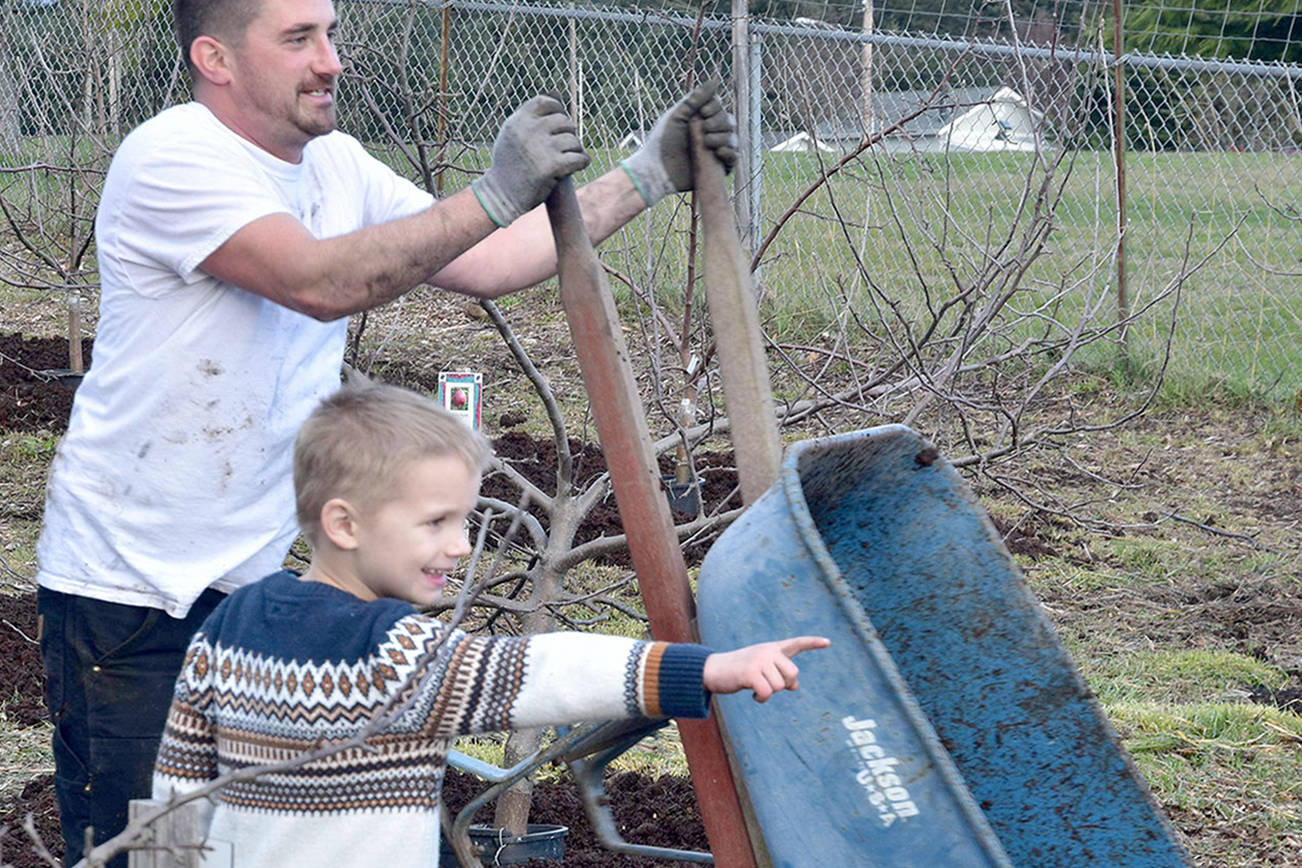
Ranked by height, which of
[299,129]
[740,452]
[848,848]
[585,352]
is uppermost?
[299,129]

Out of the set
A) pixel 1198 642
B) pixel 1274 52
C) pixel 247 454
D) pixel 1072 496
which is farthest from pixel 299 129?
pixel 1274 52

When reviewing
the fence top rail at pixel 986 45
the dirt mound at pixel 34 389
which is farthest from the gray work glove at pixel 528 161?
the dirt mound at pixel 34 389

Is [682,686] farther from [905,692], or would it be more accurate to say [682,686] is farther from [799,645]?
[905,692]

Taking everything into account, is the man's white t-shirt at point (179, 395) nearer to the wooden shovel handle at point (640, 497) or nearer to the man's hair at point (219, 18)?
the man's hair at point (219, 18)

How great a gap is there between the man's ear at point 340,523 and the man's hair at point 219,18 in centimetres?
82

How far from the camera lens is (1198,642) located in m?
4.75

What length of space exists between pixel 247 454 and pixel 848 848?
1044 millimetres

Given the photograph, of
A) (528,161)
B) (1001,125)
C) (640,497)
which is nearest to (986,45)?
(1001,125)

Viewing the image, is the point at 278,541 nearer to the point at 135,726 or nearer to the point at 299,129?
the point at 135,726

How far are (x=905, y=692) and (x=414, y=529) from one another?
60 cm

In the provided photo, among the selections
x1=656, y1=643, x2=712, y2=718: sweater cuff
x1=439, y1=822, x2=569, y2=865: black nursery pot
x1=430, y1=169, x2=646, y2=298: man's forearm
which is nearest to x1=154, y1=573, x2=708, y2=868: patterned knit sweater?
x1=656, y1=643, x2=712, y2=718: sweater cuff

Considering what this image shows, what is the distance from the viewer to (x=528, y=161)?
194 centimetres

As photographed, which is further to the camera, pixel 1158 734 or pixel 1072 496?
pixel 1072 496

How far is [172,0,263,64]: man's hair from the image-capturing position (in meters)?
2.15
